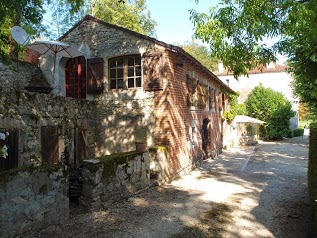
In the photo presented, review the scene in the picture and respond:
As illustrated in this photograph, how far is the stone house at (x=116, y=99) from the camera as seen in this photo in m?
9.06

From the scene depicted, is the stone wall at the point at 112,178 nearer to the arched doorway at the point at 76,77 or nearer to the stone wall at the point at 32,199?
the stone wall at the point at 32,199

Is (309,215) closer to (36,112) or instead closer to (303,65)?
(303,65)

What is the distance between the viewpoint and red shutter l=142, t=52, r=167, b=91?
379 inches

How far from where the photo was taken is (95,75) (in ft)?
35.1

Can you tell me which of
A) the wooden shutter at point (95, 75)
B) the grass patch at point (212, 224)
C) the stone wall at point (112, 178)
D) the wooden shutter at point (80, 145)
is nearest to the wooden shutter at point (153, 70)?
the wooden shutter at point (95, 75)

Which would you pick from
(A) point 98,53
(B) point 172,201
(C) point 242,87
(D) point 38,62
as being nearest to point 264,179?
(B) point 172,201

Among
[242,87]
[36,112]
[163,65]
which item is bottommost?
[36,112]

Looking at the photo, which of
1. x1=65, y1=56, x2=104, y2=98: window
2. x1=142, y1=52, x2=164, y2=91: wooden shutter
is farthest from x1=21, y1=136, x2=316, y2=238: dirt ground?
x1=65, y1=56, x2=104, y2=98: window

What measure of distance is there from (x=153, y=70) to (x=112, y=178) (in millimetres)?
4467

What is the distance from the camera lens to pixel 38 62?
12.1 meters

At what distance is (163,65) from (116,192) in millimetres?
4747

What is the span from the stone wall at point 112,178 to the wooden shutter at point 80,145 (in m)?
2.74

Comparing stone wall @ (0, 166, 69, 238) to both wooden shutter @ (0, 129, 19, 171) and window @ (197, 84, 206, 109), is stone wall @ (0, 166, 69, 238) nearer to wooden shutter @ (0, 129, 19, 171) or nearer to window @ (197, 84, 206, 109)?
wooden shutter @ (0, 129, 19, 171)

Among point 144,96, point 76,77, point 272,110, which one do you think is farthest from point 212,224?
point 272,110
